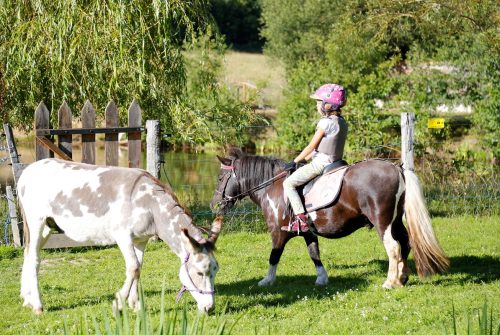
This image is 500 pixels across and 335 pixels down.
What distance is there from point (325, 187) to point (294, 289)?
4.03ft

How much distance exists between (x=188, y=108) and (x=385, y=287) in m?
6.34

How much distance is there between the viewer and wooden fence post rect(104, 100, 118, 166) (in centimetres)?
1030

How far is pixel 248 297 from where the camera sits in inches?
291

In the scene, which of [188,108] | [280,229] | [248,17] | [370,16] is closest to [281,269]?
[280,229]

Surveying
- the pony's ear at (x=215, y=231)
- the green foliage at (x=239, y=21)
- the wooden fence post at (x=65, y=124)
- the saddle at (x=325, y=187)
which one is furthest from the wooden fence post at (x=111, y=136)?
the green foliage at (x=239, y=21)

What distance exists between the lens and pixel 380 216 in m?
7.46

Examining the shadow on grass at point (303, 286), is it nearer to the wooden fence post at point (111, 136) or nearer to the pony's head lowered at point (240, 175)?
the pony's head lowered at point (240, 175)

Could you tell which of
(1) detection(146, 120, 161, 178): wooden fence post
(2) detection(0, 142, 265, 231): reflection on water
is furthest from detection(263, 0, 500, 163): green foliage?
(1) detection(146, 120, 161, 178): wooden fence post

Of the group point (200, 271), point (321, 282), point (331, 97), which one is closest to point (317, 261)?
point (321, 282)

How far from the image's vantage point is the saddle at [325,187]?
7.71 m

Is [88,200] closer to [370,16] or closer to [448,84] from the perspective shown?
[370,16]

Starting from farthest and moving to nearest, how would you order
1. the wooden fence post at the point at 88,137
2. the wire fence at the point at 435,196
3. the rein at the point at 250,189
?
1. the wire fence at the point at 435,196
2. the wooden fence post at the point at 88,137
3. the rein at the point at 250,189

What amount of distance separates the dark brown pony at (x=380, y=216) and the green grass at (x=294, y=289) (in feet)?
0.95

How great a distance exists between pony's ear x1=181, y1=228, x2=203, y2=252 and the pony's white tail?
2501 millimetres
